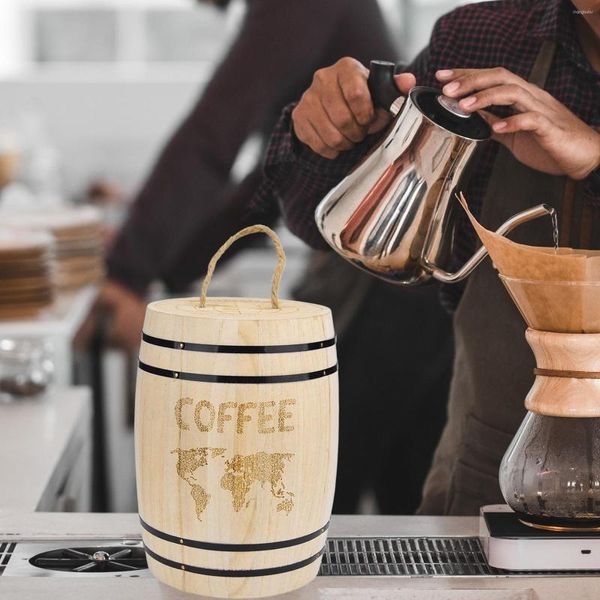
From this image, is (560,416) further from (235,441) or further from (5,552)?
(5,552)

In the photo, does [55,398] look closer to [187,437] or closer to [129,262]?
[187,437]

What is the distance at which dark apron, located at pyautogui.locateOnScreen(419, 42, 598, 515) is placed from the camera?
1180mm

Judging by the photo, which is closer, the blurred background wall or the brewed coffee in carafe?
the brewed coffee in carafe

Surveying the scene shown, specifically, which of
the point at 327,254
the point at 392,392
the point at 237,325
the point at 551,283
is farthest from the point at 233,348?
the point at 392,392

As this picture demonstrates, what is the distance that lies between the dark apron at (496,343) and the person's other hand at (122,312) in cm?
151

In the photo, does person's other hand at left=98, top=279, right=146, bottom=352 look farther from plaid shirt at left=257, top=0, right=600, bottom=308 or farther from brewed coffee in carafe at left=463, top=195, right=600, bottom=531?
brewed coffee in carafe at left=463, top=195, right=600, bottom=531

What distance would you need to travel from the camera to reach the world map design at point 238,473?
2.53 ft

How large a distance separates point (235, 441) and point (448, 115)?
0.39 m

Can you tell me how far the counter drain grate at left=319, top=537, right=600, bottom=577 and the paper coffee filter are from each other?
0.21m

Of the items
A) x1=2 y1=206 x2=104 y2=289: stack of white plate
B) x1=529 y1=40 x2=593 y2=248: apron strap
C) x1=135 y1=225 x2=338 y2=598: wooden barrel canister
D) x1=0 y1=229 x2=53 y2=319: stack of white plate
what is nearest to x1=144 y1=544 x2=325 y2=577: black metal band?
x1=135 y1=225 x2=338 y2=598: wooden barrel canister

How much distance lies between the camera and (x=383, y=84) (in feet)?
3.41

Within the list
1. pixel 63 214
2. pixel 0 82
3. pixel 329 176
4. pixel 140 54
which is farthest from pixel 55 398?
pixel 140 54

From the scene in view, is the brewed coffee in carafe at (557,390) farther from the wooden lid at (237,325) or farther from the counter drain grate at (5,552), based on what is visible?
the counter drain grate at (5,552)

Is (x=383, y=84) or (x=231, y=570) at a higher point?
(x=383, y=84)
